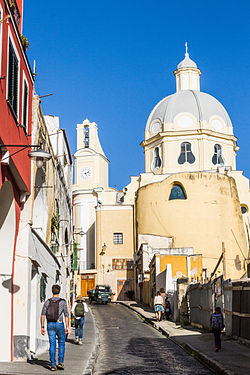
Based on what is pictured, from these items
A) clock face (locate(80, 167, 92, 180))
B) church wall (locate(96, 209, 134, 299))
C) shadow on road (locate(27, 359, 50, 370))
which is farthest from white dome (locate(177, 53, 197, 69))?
shadow on road (locate(27, 359, 50, 370))

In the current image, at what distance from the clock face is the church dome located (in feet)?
26.1

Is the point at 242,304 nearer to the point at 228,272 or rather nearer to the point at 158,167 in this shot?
the point at 228,272

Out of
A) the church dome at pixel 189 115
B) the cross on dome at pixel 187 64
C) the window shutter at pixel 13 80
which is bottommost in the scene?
the window shutter at pixel 13 80

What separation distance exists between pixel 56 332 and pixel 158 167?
143 feet

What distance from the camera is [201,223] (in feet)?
148

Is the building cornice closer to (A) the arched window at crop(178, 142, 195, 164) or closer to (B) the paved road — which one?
(A) the arched window at crop(178, 142, 195, 164)

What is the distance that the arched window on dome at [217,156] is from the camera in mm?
52688

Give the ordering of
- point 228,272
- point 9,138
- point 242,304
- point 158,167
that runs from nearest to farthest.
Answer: point 9,138, point 242,304, point 228,272, point 158,167

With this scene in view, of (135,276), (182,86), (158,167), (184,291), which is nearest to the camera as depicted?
(184,291)

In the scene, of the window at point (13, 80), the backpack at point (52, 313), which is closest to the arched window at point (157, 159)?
the window at point (13, 80)

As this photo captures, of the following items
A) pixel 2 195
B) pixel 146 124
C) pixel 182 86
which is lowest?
pixel 2 195

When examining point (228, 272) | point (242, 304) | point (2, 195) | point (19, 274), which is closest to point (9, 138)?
point (2, 195)

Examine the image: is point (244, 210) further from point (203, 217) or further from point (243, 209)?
point (203, 217)

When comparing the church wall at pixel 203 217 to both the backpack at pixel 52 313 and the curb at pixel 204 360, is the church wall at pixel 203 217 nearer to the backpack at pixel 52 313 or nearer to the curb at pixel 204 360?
the curb at pixel 204 360
